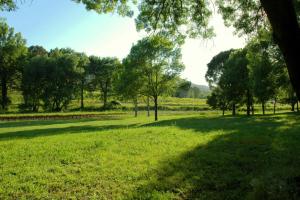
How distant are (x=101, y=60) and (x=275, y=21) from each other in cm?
8916

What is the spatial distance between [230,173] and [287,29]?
5232 mm

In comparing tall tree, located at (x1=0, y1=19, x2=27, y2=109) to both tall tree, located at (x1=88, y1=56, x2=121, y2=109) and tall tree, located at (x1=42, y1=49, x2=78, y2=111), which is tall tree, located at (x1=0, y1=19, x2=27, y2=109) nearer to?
tall tree, located at (x1=42, y1=49, x2=78, y2=111)

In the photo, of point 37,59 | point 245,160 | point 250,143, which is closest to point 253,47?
point 250,143

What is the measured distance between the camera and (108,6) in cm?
1029

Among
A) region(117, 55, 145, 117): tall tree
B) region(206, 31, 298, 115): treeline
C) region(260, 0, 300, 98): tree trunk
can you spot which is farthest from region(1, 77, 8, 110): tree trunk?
region(260, 0, 300, 98): tree trunk

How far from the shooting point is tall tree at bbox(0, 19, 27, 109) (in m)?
69.1

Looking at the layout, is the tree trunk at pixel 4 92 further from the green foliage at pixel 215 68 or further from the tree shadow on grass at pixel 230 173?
the tree shadow on grass at pixel 230 173

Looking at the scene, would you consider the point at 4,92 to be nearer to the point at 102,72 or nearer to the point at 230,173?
the point at 102,72

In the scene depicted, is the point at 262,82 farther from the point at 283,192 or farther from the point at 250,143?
the point at 283,192

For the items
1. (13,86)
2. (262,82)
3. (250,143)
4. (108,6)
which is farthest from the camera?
(13,86)

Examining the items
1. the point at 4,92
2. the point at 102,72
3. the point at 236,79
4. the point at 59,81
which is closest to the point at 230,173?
the point at 236,79

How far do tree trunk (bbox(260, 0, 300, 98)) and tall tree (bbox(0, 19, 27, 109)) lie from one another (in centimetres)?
7023

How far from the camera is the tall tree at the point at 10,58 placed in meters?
69.1

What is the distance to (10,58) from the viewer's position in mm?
72500
